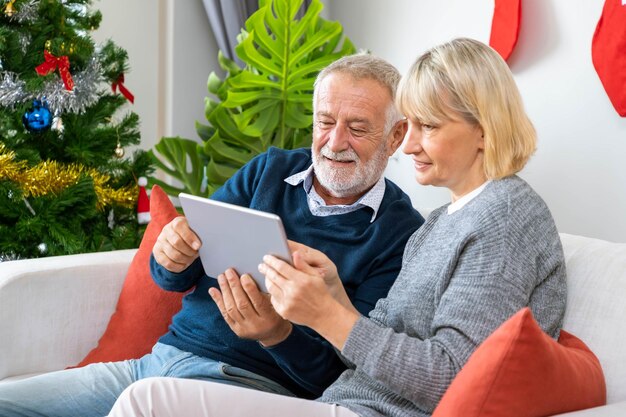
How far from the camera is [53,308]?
2.05 m

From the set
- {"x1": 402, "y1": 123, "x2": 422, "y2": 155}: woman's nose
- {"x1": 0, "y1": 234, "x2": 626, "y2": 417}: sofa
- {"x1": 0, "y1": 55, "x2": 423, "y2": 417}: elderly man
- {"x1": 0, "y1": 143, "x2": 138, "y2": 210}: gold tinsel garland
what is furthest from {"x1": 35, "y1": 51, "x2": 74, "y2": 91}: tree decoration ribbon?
{"x1": 402, "y1": 123, "x2": 422, "y2": 155}: woman's nose

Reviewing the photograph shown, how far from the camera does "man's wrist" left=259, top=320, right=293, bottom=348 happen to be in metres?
1.64

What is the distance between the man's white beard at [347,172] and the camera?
190cm

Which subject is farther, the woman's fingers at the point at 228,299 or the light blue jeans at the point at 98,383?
the light blue jeans at the point at 98,383

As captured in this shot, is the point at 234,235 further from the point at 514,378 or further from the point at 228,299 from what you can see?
the point at 514,378

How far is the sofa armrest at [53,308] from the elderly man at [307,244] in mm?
198

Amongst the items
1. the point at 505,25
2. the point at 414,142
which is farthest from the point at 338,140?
the point at 505,25

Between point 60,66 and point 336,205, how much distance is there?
1256 millimetres

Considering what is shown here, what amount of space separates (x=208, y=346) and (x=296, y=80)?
4.43ft

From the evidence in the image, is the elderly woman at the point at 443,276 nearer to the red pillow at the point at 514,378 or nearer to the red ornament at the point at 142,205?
the red pillow at the point at 514,378

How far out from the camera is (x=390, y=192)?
1.95m

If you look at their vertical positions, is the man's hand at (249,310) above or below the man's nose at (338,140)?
below

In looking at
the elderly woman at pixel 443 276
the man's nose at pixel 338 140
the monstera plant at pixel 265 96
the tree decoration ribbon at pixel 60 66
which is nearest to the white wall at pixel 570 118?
the monstera plant at pixel 265 96

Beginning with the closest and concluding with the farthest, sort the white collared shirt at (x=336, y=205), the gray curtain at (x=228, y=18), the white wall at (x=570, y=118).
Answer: the white collared shirt at (x=336, y=205) → the white wall at (x=570, y=118) → the gray curtain at (x=228, y=18)
